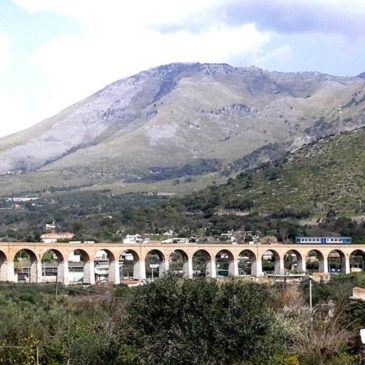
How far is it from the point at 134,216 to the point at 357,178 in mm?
32282

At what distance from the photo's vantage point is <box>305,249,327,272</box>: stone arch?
87281mm

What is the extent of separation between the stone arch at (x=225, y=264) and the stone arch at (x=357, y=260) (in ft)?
41.0

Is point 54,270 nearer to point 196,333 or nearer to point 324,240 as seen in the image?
point 324,240

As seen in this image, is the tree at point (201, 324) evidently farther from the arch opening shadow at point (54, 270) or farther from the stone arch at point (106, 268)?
the stone arch at point (106, 268)

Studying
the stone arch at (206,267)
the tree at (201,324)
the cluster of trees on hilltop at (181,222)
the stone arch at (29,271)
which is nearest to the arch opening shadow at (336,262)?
the cluster of trees on hilltop at (181,222)

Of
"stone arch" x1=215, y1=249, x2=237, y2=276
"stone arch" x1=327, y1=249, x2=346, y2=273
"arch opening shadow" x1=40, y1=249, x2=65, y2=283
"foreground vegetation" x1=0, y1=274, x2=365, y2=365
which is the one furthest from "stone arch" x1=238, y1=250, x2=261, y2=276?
"foreground vegetation" x1=0, y1=274, x2=365, y2=365

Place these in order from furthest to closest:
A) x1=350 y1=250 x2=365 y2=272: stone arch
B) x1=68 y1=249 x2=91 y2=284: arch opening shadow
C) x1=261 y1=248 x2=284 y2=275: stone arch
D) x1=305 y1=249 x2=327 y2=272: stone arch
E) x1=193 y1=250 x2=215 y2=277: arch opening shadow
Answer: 1. x1=350 y1=250 x2=365 y2=272: stone arch
2. x1=305 y1=249 x2=327 y2=272: stone arch
3. x1=261 y1=248 x2=284 y2=275: stone arch
4. x1=193 y1=250 x2=215 y2=277: arch opening shadow
5. x1=68 y1=249 x2=91 y2=284: arch opening shadow

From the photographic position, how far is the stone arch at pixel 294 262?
86.4 m

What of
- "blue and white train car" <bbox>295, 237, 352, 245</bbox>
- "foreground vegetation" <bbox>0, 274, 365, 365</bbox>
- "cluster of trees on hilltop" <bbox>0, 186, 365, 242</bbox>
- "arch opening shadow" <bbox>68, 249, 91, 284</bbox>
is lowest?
"foreground vegetation" <bbox>0, 274, 365, 365</bbox>

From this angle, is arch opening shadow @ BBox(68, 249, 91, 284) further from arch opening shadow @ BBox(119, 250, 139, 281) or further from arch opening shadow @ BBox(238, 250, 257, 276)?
arch opening shadow @ BBox(238, 250, 257, 276)

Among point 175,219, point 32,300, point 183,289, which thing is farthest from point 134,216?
point 183,289

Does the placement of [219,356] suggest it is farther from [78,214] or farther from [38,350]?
[78,214]

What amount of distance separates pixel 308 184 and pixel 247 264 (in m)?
23.1

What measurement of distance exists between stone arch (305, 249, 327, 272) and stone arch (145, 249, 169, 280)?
1516 cm
